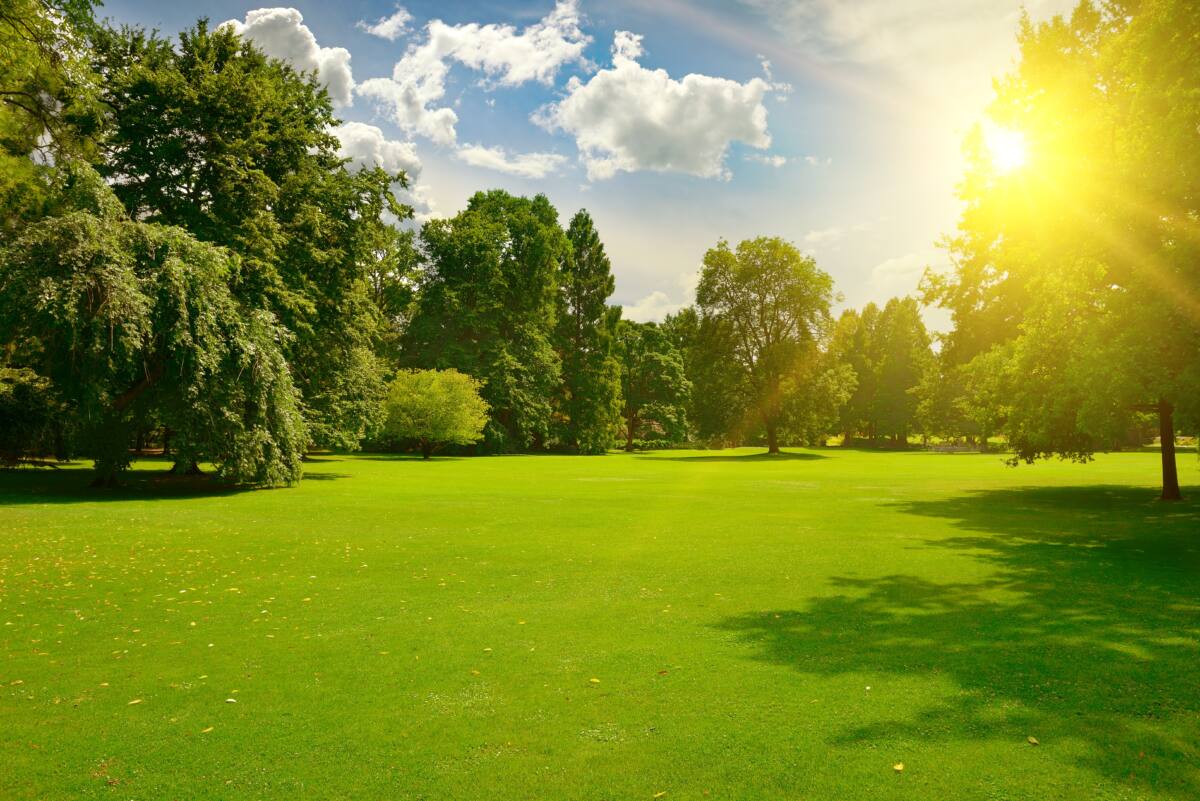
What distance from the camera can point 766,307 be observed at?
58.2m

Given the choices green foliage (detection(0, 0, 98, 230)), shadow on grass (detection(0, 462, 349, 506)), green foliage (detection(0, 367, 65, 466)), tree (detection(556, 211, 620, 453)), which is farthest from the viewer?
tree (detection(556, 211, 620, 453))

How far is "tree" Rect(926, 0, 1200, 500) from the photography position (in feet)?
39.9

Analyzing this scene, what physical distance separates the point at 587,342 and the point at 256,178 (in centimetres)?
4462

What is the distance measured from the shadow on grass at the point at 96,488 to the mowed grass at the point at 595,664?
6761 millimetres

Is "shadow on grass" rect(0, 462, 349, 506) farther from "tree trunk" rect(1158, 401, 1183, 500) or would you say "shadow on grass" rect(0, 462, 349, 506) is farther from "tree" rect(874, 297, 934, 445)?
"tree" rect(874, 297, 934, 445)

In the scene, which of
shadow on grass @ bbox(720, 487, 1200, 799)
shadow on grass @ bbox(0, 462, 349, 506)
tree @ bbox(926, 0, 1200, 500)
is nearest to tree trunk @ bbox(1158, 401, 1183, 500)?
tree @ bbox(926, 0, 1200, 500)

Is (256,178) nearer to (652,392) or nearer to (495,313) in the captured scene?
(495,313)

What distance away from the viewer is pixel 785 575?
36.0 feet

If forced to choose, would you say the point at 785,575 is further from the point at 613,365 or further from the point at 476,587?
the point at 613,365

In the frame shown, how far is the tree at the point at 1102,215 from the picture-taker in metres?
12.2

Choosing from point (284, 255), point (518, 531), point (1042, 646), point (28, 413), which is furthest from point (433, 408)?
point (1042, 646)

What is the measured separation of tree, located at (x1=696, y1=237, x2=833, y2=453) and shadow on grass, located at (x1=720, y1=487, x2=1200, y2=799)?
4410cm

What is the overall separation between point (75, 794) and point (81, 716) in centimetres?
145

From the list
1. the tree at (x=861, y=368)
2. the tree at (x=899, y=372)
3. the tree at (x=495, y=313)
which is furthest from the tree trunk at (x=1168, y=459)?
the tree at (x=861, y=368)
